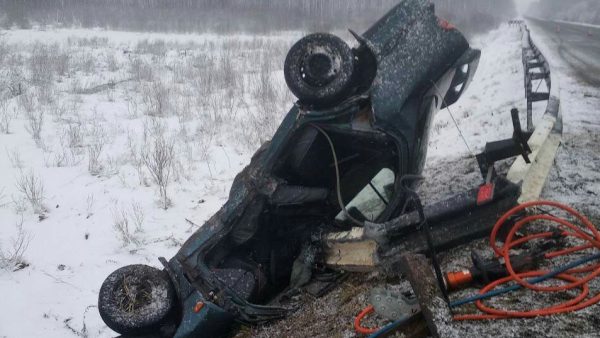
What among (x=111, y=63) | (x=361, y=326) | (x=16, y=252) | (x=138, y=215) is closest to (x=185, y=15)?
(x=111, y=63)

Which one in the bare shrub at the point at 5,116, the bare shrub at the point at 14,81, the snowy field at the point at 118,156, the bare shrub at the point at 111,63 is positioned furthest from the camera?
the bare shrub at the point at 111,63

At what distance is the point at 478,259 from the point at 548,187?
151cm

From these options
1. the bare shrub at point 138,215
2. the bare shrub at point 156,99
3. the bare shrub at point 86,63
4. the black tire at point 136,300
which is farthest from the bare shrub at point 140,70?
the black tire at point 136,300

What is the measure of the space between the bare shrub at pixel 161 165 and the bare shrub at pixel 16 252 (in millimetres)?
1419

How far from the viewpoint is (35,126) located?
274 inches

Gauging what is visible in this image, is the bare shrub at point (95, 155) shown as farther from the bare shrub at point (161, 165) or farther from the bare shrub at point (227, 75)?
the bare shrub at point (227, 75)

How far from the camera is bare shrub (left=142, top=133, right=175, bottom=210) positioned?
519 centimetres

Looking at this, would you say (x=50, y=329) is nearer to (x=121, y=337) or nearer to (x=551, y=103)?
(x=121, y=337)

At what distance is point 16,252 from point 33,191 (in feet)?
3.92

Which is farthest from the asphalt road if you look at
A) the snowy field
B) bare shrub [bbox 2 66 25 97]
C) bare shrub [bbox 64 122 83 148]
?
bare shrub [bbox 2 66 25 97]

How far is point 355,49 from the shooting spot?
261cm

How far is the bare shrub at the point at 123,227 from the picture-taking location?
4.36 m

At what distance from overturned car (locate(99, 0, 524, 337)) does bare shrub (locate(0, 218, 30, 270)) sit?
2034mm

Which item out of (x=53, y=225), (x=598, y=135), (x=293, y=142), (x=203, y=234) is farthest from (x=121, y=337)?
(x=598, y=135)
